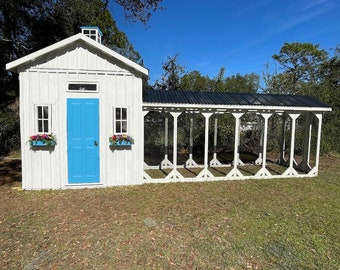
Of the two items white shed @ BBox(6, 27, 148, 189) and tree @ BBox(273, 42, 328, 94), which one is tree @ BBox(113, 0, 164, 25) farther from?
tree @ BBox(273, 42, 328, 94)

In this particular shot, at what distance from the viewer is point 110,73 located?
602 centimetres

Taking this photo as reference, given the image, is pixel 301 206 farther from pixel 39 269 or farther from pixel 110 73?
pixel 110 73

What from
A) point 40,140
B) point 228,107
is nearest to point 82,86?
point 40,140

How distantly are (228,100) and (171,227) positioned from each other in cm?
453

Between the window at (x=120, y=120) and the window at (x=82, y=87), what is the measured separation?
801 mm

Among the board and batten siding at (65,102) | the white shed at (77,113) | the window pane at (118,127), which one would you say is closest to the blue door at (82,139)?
the white shed at (77,113)

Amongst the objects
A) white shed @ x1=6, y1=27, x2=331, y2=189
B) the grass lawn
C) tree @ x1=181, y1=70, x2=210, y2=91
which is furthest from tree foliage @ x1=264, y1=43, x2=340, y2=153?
white shed @ x1=6, y1=27, x2=331, y2=189

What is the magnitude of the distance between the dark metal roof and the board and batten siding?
799 mm

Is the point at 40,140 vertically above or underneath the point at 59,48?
underneath

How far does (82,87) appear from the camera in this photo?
234 inches

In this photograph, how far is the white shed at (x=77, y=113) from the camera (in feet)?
18.8

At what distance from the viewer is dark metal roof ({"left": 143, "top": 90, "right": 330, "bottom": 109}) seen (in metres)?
6.71

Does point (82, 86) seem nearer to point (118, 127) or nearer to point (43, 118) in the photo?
point (43, 118)

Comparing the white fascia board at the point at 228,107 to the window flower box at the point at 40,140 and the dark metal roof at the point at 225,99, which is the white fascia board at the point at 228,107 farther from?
the window flower box at the point at 40,140
